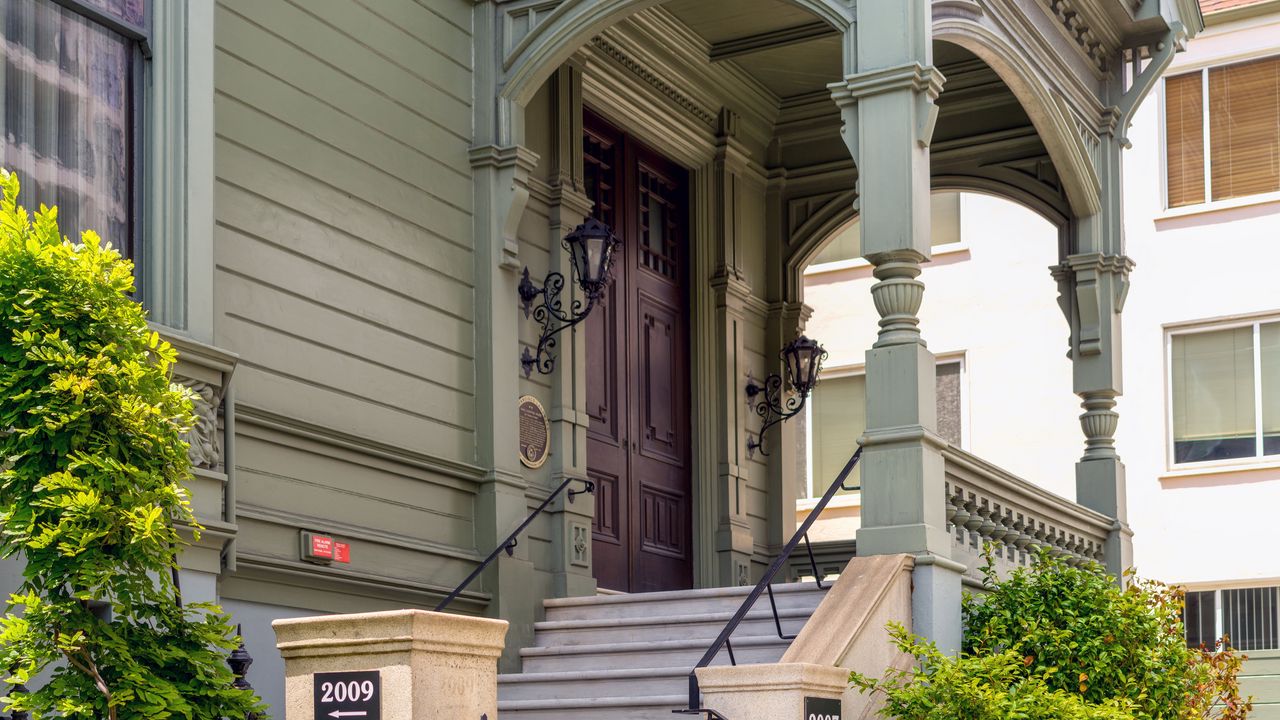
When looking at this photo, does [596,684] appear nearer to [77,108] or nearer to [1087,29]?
[77,108]

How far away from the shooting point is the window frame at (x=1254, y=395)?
1859 cm

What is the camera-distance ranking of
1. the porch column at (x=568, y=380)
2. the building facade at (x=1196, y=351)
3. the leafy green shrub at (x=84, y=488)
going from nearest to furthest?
the leafy green shrub at (x=84, y=488), the porch column at (x=568, y=380), the building facade at (x=1196, y=351)

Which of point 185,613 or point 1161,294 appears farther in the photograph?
point 1161,294

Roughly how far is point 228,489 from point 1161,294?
47.9 feet

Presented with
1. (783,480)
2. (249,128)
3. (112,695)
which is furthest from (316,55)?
(783,480)

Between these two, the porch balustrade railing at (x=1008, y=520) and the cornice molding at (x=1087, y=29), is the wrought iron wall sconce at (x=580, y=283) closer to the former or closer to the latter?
the porch balustrade railing at (x=1008, y=520)

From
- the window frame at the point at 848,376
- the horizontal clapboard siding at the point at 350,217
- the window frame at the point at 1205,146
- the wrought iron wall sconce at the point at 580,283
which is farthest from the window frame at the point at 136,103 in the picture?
the window frame at the point at 848,376

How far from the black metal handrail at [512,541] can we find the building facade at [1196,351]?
423 inches

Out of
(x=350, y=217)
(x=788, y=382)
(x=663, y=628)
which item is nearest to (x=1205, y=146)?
(x=788, y=382)

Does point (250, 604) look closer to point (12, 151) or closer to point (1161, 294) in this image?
point (12, 151)

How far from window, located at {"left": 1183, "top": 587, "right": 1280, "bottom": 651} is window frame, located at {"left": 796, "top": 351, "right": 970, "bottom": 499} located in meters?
3.53

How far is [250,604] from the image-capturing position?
779 centimetres

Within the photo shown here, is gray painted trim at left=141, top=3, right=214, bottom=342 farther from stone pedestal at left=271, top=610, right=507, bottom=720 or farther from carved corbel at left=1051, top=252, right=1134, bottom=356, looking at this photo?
carved corbel at left=1051, top=252, right=1134, bottom=356

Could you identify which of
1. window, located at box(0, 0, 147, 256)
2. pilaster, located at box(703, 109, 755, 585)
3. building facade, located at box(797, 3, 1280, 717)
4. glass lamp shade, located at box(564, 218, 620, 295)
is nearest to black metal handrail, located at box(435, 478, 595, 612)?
glass lamp shade, located at box(564, 218, 620, 295)
